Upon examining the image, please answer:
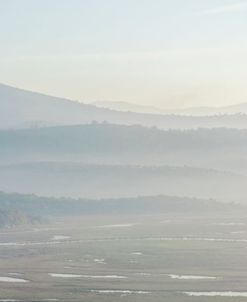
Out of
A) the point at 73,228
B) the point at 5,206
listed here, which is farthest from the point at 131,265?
the point at 5,206

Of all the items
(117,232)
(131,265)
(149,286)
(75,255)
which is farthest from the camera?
(117,232)

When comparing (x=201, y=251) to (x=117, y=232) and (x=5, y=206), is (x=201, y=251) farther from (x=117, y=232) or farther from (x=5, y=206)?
(x=5, y=206)

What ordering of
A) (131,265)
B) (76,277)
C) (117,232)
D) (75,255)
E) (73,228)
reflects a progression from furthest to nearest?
(73,228), (117,232), (75,255), (131,265), (76,277)

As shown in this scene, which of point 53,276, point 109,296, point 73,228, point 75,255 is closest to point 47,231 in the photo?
point 73,228

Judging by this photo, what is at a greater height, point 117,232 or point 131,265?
point 117,232

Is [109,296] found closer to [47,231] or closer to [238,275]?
[238,275]

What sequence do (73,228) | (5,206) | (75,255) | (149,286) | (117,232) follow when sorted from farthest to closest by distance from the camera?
(5,206)
(73,228)
(117,232)
(75,255)
(149,286)

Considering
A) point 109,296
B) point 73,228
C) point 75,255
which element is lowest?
point 109,296

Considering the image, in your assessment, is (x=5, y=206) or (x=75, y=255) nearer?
(x=75, y=255)

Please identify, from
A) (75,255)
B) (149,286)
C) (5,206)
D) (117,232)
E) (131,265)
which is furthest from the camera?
(5,206)
